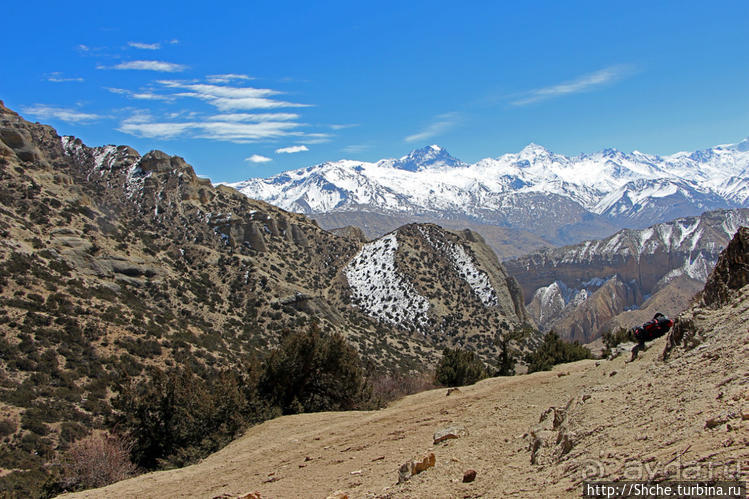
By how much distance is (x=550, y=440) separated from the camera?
27.3 feet

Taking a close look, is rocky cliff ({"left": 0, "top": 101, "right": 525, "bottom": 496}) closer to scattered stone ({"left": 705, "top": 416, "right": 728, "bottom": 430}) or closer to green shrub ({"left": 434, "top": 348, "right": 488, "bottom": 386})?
green shrub ({"left": 434, "top": 348, "right": 488, "bottom": 386})

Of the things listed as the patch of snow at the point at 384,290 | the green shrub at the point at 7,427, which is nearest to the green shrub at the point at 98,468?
the green shrub at the point at 7,427

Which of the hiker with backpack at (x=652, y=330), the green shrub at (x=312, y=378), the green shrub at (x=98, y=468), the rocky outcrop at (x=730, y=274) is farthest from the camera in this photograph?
the green shrub at (x=312, y=378)

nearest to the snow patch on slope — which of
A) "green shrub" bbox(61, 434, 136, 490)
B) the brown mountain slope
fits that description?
"green shrub" bbox(61, 434, 136, 490)

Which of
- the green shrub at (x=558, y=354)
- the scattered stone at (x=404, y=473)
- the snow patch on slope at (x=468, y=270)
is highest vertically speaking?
the snow patch on slope at (x=468, y=270)

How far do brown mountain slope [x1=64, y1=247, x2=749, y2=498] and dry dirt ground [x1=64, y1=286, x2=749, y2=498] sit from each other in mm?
32

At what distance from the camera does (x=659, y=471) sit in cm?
538

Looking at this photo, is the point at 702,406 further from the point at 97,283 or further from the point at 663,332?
the point at 97,283

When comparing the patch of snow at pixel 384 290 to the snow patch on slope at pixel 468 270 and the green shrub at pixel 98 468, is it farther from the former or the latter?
the green shrub at pixel 98 468

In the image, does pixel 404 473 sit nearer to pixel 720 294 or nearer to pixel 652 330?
pixel 720 294

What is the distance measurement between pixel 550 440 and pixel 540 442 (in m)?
0.16

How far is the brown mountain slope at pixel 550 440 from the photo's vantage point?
596 cm

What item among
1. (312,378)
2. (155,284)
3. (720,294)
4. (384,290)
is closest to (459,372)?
(312,378)

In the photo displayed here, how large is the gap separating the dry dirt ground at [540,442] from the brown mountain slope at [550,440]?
0.03 metres
